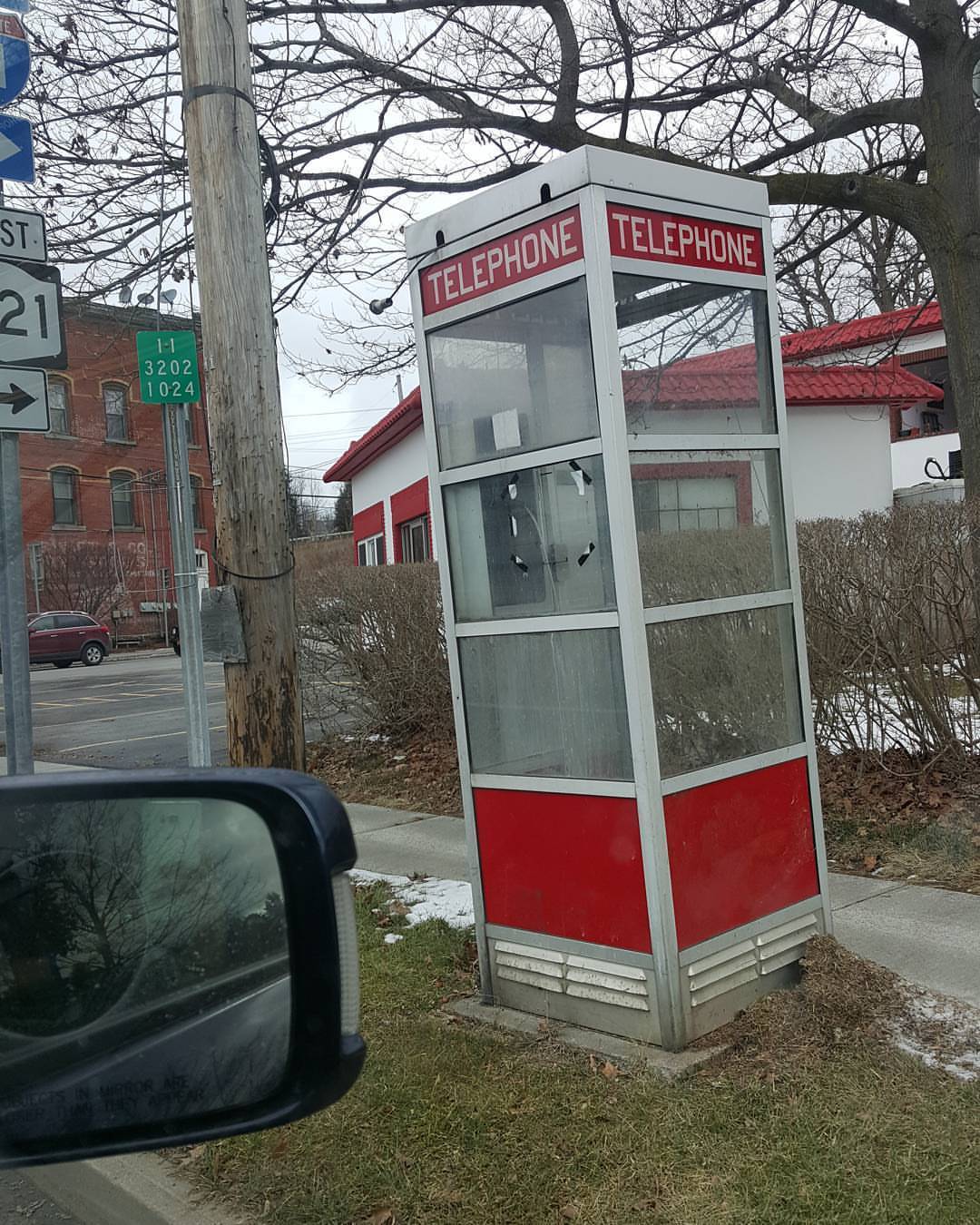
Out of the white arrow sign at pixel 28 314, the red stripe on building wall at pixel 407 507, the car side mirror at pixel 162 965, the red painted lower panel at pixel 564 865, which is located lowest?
the red painted lower panel at pixel 564 865

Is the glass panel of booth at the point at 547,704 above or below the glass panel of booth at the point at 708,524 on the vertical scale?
below

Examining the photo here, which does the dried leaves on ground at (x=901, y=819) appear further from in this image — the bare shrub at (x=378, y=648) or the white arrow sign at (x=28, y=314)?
the white arrow sign at (x=28, y=314)

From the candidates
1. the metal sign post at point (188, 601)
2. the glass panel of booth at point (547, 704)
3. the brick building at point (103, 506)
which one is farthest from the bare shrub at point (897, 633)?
the brick building at point (103, 506)

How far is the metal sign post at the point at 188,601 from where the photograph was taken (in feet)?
16.0

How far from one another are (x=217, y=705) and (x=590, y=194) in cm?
1466

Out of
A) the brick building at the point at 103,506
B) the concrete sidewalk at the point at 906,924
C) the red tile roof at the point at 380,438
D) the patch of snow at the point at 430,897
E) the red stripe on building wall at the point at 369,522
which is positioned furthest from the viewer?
the brick building at the point at 103,506

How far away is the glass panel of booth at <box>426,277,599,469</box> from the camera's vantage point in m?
4.01

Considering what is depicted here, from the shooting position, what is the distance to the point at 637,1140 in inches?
130

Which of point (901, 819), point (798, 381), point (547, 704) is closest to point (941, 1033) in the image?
point (547, 704)

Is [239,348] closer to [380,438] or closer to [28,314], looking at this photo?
[28,314]

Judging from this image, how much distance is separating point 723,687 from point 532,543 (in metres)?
0.87

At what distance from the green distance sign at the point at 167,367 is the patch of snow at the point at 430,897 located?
259 centimetres

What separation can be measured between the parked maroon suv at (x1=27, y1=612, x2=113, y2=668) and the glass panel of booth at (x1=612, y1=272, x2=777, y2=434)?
33091 mm

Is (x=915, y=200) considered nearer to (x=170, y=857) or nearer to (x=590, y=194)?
(x=590, y=194)
